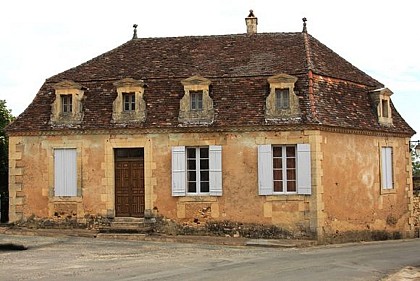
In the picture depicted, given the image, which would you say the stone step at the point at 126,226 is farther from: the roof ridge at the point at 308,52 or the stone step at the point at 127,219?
the roof ridge at the point at 308,52

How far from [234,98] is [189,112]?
1.58m

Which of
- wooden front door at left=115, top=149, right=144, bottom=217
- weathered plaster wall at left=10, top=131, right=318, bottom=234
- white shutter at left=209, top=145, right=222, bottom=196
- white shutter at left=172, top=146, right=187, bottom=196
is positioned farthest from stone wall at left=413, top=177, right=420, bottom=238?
wooden front door at left=115, top=149, right=144, bottom=217

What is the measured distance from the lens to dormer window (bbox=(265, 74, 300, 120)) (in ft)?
67.2

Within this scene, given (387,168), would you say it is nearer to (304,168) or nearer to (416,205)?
(416,205)

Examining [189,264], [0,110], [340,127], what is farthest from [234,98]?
[0,110]

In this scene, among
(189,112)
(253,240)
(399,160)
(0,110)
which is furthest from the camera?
(0,110)

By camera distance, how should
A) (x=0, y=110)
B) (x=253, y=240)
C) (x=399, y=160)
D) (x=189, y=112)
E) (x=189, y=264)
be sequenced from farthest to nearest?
(x=0, y=110), (x=399, y=160), (x=189, y=112), (x=253, y=240), (x=189, y=264)

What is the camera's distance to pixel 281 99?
67.9ft

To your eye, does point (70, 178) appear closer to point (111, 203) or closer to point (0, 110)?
point (111, 203)

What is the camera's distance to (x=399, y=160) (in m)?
23.8

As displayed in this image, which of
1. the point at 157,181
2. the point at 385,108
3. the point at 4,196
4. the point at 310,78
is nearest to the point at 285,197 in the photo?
the point at 310,78

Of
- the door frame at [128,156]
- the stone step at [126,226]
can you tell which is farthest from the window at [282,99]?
the stone step at [126,226]

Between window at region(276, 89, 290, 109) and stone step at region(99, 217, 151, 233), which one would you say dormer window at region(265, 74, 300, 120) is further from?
stone step at region(99, 217, 151, 233)

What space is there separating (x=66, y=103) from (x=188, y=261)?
364 inches
